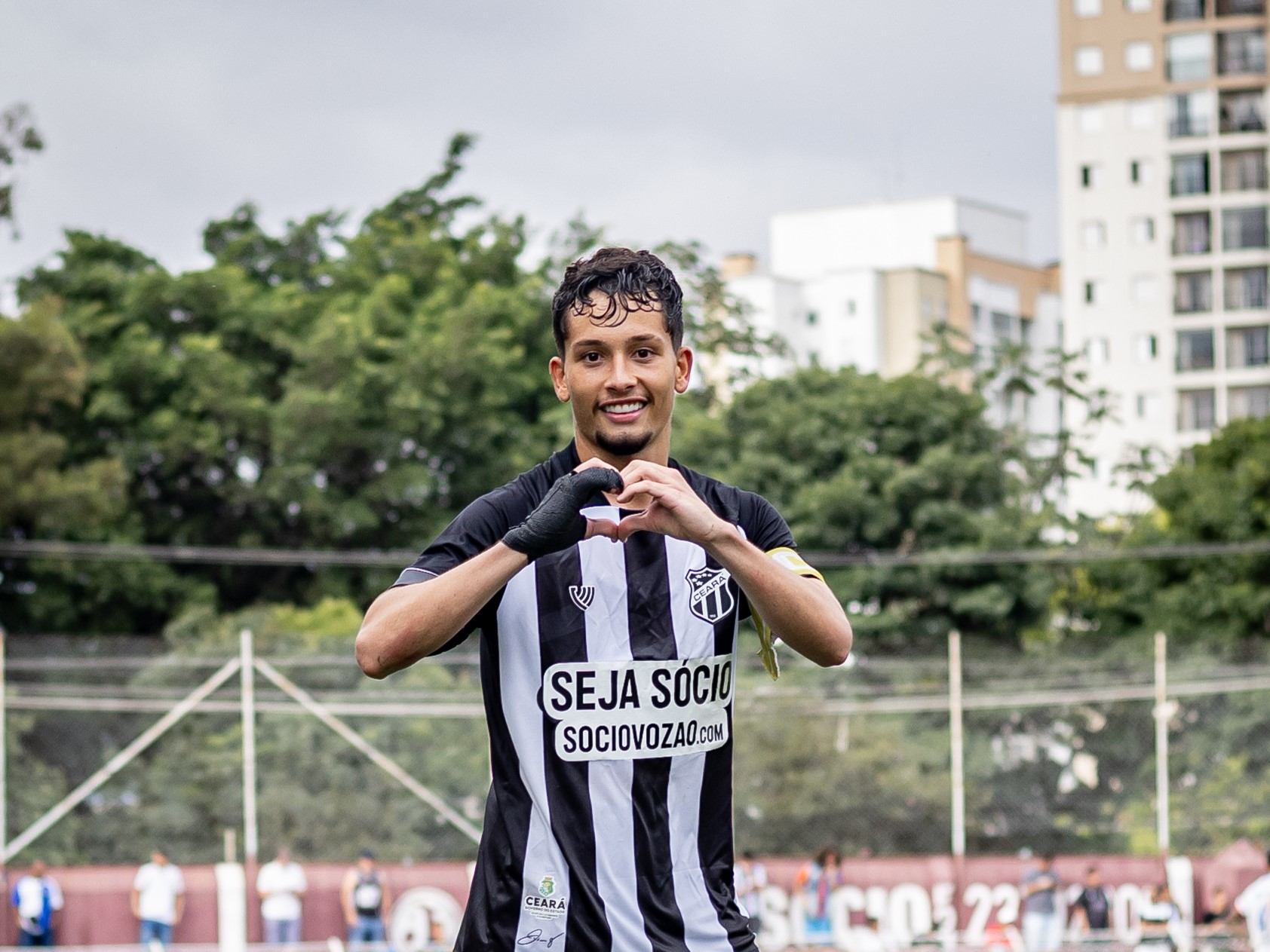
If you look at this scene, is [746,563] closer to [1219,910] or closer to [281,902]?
[281,902]

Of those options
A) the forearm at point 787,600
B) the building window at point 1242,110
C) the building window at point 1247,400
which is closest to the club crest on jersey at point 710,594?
the forearm at point 787,600

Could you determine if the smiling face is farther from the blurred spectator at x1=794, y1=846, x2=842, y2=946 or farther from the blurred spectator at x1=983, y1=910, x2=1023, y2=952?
the blurred spectator at x1=794, y1=846, x2=842, y2=946

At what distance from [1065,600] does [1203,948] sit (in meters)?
13.0

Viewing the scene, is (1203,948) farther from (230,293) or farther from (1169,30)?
(1169,30)

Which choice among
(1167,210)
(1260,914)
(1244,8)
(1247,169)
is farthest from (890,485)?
(1244,8)

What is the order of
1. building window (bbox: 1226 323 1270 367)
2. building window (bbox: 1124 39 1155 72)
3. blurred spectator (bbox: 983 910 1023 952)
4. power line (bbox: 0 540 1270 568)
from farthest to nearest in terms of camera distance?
building window (bbox: 1124 39 1155 72), building window (bbox: 1226 323 1270 367), power line (bbox: 0 540 1270 568), blurred spectator (bbox: 983 910 1023 952)

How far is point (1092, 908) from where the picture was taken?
770 inches

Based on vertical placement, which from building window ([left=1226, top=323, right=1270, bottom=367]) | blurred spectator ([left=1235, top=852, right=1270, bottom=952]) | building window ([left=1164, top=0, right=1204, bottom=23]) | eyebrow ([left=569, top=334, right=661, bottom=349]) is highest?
building window ([left=1164, top=0, right=1204, bottom=23])

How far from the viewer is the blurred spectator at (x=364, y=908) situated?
63.5 ft

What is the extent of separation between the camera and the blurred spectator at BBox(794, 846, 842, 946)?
65.5 feet

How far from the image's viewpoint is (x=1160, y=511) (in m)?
36.1

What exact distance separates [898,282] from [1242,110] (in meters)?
14.7

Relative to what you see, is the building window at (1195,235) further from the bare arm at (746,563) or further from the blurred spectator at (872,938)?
the bare arm at (746,563)

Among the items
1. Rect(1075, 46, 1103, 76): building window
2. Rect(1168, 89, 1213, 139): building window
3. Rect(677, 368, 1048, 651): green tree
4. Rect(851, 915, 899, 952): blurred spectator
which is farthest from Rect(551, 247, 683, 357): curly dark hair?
Rect(1075, 46, 1103, 76): building window
